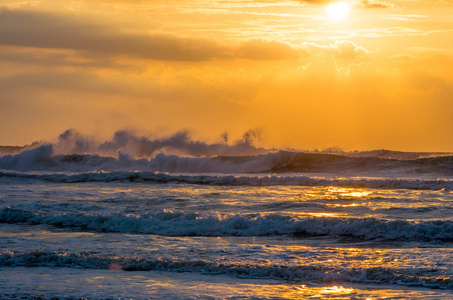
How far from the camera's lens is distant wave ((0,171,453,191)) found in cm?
2692

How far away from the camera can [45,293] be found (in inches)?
380

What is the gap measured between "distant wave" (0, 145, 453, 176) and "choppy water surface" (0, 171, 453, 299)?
14.2 meters

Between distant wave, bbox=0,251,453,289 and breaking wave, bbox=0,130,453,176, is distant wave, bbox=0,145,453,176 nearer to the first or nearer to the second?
breaking wave, bbox=0,130,453,176

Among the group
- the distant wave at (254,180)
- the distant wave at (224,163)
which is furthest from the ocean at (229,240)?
the distant wave at (224,163)

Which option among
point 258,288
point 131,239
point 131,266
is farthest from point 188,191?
point 258,288

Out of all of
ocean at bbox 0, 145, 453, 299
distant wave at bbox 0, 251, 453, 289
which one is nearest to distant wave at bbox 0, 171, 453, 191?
ocean at bbox 0, 145, 453, 299

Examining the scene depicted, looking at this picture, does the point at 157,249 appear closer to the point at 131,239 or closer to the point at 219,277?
the point at 131,239

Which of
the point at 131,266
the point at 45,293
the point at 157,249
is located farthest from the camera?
the point at 157,249

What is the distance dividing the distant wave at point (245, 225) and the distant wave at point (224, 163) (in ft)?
73.8

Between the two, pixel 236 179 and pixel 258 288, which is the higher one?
pixel 236 179

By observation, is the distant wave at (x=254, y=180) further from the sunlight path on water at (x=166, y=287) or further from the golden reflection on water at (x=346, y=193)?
the sunlight path on water at (x=166, y=287)

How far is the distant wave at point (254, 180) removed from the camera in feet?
88.3

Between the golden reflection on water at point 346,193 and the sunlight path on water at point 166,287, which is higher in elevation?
the golden reflection on water at point 346,193

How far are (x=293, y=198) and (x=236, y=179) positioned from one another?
26.7 ft
